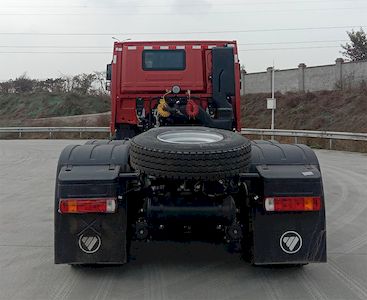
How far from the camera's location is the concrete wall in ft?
117

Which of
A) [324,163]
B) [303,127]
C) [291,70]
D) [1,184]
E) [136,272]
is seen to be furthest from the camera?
[291,70]

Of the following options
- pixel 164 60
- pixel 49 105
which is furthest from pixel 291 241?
pixel 49 105

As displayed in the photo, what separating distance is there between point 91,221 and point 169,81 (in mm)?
3607

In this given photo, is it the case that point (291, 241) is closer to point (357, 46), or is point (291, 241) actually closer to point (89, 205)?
point (89, 205)

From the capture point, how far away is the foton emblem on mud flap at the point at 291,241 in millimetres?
4500

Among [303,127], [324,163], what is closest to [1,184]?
[324,163]

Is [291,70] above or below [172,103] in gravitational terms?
above

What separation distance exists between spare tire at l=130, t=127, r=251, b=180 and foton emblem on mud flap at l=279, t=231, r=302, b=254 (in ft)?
2.52

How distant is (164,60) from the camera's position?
301 inches

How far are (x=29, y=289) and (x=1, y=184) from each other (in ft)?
23.5

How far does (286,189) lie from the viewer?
4.38 m

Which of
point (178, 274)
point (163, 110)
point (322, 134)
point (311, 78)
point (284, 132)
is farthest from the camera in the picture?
point (311, 78)

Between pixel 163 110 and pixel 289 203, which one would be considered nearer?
pixel 289 203

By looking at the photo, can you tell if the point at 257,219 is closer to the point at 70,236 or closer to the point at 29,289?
the point at 70,236
